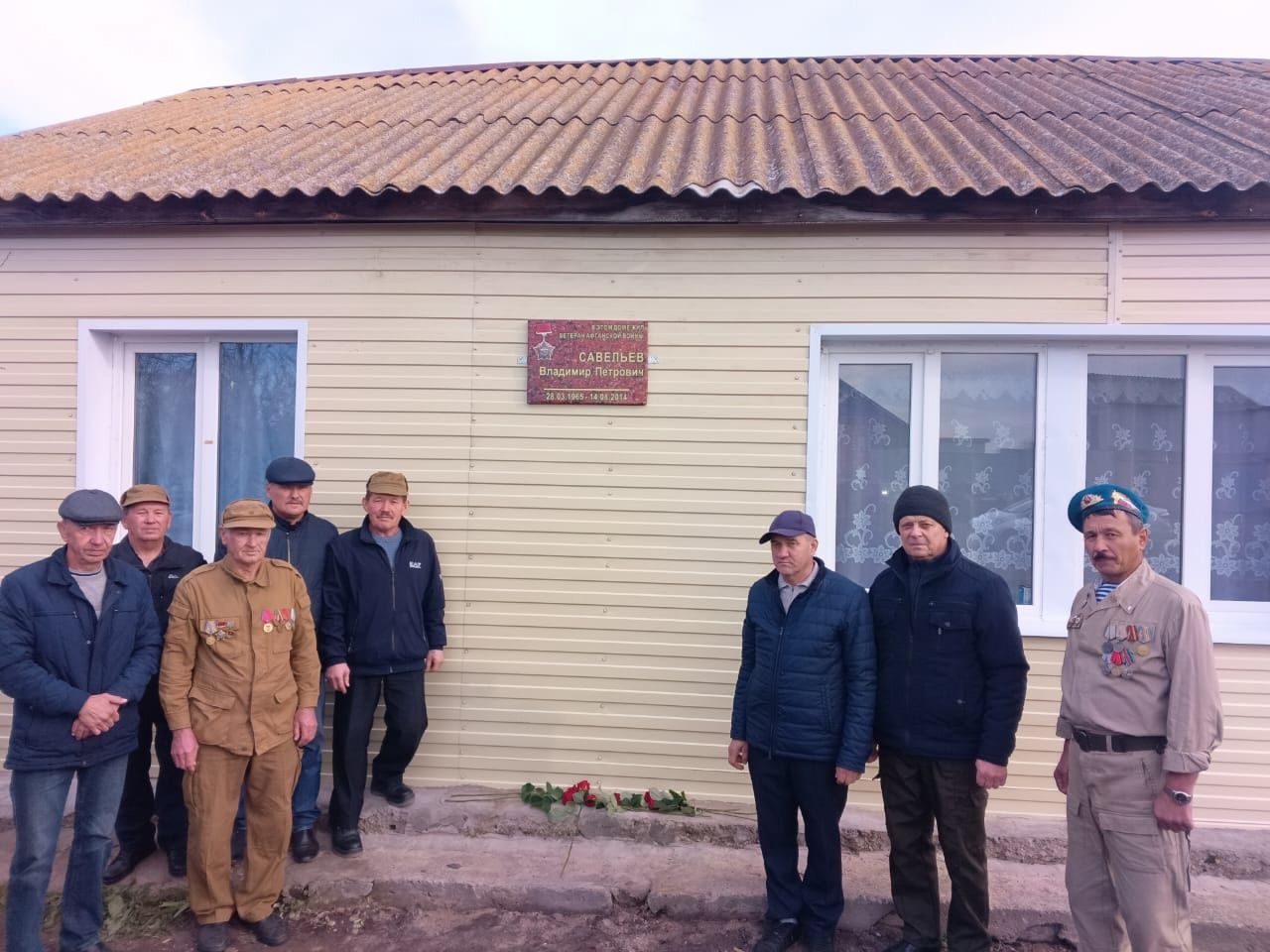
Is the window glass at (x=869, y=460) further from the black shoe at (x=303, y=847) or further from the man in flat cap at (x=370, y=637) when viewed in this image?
the black shoe at (x=303, y=847)

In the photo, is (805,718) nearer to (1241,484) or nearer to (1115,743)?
(1115,743)

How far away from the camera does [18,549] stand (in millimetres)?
4738

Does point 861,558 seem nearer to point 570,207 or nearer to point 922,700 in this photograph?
point 922,700

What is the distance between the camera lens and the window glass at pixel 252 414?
4816 millimetres

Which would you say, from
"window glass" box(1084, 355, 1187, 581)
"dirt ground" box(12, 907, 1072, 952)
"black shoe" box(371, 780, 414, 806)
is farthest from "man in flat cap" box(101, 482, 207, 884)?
"window glass" box(1084, 355, 1187, 581)

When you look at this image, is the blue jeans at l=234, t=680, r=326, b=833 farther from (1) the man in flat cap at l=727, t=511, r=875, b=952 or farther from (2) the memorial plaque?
(1) the man in flat cap at l=727, t=511, r=875, b=952

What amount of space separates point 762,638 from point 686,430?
4.59ft

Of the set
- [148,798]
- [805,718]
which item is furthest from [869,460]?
[148,798]

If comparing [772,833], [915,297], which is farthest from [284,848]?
[915,297]

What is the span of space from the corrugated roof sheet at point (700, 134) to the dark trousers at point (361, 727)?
2625mm

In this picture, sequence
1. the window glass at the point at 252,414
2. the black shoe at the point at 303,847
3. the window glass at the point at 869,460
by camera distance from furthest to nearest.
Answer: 1. the window glass at the point at 252,414
2. the window glass at the point at 869,460
3. the black shoe at the point at 303,847

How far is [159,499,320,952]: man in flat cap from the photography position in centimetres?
337

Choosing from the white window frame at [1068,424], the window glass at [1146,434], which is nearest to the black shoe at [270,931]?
the white window frame at [1068,424]

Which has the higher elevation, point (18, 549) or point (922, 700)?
point (18, 549)
